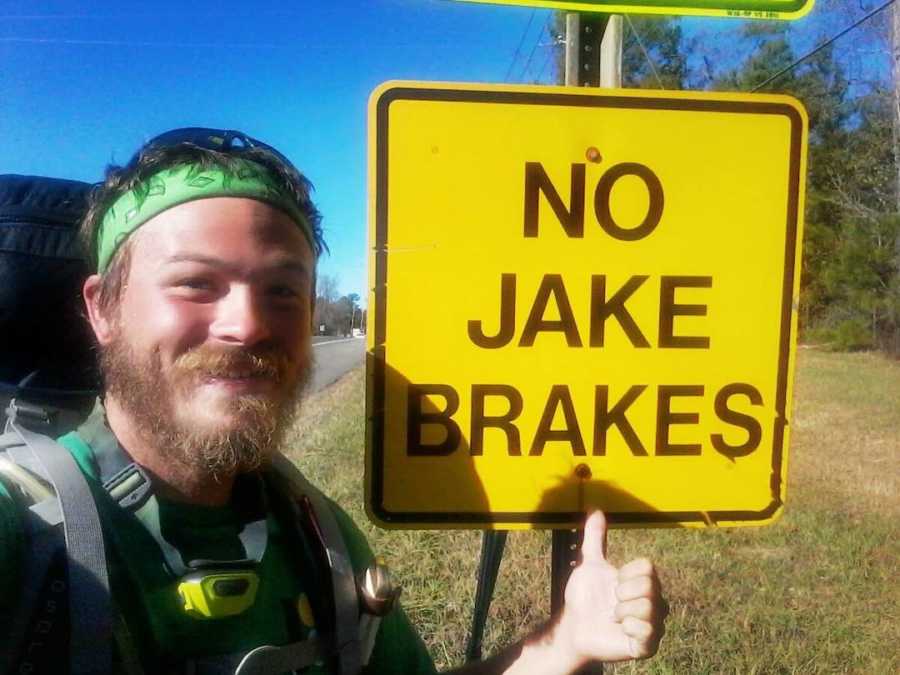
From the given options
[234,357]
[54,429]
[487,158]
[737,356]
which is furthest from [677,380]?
[54,429]

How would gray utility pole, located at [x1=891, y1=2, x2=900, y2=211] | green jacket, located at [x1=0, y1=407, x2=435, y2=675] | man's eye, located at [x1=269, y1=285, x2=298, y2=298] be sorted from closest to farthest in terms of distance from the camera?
green jacket, located at [x1=0, y1=407, x2=435, y2=675]
man's eye, located at [x1=269, y1=285, x2=298, y2=298]
gray utility pole, located at [x1=891, y1=2, x2=900, y2=211]

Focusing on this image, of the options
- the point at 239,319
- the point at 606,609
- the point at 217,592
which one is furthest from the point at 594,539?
the point at 239,319

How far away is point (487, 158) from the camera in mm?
1694

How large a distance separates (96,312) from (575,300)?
1.05 metres

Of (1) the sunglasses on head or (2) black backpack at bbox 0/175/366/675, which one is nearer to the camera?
(2) black backpack at bbox 0/175/366/675

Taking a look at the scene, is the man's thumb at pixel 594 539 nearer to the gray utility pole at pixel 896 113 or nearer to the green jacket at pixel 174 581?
the green jacket at pixel 174 581

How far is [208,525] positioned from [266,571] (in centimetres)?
15

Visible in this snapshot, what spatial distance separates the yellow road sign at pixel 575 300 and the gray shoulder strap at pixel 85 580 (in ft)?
1.83

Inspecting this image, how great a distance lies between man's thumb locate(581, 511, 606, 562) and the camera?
5.49 ft

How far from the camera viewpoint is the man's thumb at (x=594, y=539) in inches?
65.9

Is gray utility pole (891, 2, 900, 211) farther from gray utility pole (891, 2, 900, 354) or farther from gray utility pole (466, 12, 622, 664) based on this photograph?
gray utility pole (466, 12, 622, 664)

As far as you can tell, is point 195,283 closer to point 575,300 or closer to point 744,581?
point 575,300

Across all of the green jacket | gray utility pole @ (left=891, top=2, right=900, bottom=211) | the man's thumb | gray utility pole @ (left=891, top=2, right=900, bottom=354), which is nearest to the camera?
the green jacket

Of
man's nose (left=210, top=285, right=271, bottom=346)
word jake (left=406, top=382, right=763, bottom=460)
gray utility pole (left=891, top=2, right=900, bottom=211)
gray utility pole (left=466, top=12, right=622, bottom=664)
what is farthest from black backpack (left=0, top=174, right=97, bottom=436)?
gray utility pole (left=891, top=2, right=900, bottom=211)
